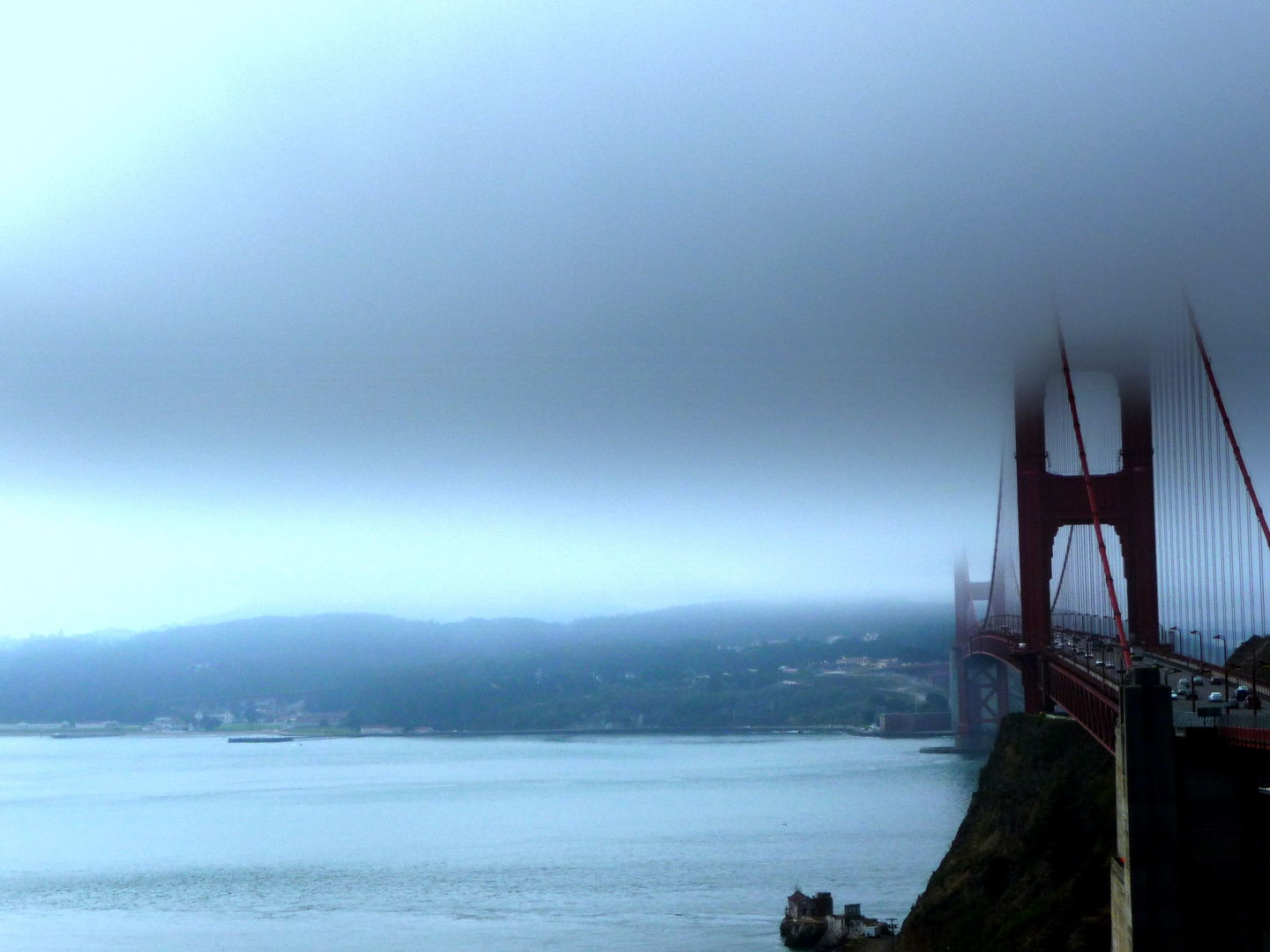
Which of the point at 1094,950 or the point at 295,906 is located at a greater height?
the point at 1094,950

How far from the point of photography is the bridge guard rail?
34.9 ft

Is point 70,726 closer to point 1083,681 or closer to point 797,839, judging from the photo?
point 797,839

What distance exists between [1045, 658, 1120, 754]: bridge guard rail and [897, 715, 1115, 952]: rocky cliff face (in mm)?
467

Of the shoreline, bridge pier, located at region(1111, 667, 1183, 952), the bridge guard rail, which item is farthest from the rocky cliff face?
the shoreline

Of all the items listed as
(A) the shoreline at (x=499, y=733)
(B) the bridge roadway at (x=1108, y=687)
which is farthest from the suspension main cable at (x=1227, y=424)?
(A) the shoreline at (x=499, y=733)

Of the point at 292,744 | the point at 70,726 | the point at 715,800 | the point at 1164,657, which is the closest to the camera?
the point at 1164,657

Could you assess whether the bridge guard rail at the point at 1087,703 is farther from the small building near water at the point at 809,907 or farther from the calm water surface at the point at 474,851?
the calm water surface at the point at 474,851

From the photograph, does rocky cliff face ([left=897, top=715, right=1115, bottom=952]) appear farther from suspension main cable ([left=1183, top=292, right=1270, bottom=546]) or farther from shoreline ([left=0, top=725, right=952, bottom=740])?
shoreline ([left=0, top=725, right=952, bottom=740])

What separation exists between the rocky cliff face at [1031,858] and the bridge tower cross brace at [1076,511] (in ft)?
8.36

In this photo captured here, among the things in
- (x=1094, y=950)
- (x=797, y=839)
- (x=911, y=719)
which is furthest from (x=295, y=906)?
(x=911, y=719)

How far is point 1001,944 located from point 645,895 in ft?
31.4

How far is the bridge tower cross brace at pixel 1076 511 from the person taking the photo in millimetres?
18750

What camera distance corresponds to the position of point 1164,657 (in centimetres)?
1573

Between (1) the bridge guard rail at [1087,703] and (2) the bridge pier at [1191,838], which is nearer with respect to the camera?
(2) the bridge pier at [1191,838]
